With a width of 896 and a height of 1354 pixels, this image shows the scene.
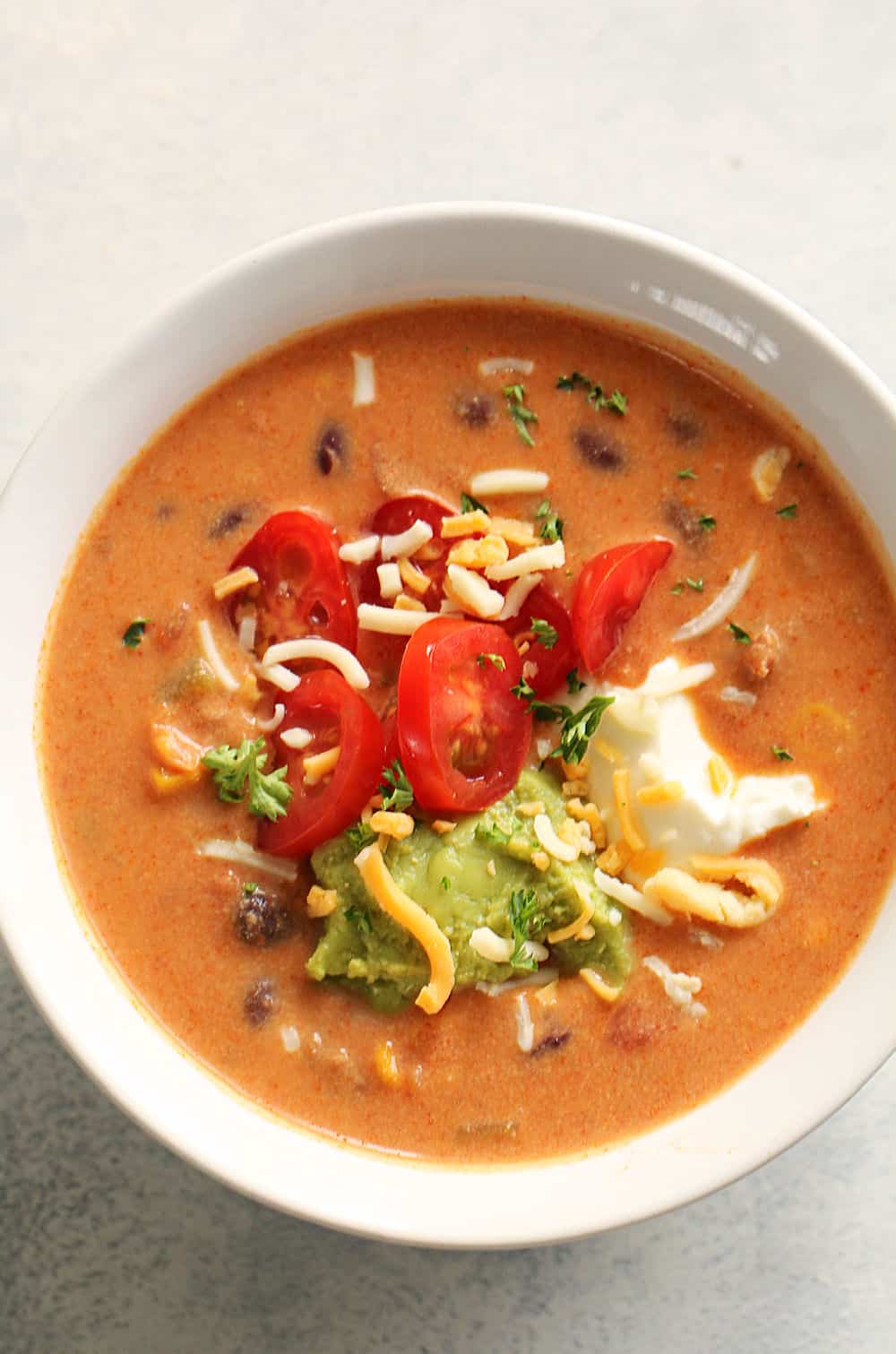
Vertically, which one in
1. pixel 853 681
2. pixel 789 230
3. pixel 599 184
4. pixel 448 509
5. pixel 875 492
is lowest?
pixel 448 509

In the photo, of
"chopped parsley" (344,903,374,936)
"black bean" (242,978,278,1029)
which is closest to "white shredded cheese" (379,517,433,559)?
"chopped parsley" (344,903,374,936)

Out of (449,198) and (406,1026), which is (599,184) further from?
(406,1026)

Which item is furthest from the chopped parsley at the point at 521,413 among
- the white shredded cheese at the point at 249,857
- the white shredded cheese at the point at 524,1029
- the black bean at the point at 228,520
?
the white shredded cheese at the point at 524,1029

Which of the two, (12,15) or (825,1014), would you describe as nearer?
(825,1014)

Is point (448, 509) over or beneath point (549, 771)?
over

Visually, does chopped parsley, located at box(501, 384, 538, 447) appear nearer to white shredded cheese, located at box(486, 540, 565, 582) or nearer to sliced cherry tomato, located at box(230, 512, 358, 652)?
white shredded cheese, located at box(486, 540, 565, 582)

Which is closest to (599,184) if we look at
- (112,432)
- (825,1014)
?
(112,432)

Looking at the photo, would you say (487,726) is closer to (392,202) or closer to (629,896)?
(629,896)
